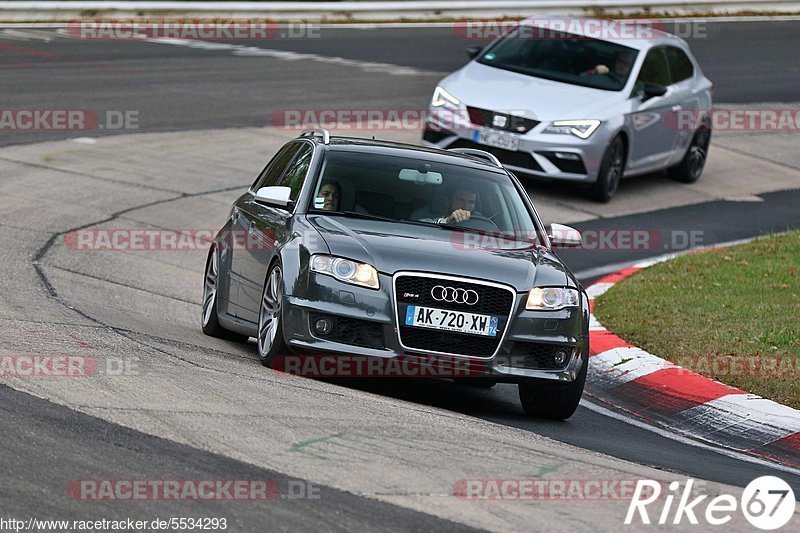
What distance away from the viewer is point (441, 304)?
8.52 m

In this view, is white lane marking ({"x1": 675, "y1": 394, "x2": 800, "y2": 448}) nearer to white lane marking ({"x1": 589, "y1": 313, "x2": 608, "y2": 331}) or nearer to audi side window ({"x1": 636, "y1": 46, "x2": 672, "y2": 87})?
white lane marking ({"x1": 589, "y1": 313, "x2": 608, "y2": 331})

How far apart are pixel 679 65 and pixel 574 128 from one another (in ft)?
10.2

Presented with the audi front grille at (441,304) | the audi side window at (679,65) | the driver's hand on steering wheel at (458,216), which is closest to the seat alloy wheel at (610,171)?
the audi side window at (679,65)

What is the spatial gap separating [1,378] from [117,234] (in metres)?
7.00

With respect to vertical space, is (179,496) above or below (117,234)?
above

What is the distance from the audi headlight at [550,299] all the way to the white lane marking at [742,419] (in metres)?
1.14

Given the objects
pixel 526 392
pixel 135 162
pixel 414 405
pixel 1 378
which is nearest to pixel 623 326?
pixel 526 392

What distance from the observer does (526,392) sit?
9211 millimetres

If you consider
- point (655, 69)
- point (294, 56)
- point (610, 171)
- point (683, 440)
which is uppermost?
point (655, 69)

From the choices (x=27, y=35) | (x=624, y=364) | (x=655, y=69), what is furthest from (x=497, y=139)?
(x=27, y=35)

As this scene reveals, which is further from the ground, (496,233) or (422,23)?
(496,233)

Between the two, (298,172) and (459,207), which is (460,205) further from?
(298,172)

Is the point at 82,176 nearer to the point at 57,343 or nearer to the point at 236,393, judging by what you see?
the point at 57,343

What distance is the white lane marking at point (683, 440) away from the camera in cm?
837
